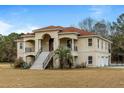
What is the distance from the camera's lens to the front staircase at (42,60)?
A: 109ft

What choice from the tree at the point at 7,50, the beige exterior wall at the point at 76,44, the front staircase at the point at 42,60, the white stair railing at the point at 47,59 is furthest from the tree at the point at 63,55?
the tree at the point at 7,50

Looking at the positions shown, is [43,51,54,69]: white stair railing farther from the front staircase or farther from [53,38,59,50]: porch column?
[53,38,59,50]: porch column

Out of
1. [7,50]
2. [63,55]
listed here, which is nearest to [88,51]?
[63,55]

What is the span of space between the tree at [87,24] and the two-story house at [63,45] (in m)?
21.6

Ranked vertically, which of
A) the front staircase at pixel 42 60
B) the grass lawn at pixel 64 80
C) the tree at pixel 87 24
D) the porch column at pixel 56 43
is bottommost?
the grass lawn at pixel 64 80

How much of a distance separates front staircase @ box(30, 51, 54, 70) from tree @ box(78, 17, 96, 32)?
25.9 m

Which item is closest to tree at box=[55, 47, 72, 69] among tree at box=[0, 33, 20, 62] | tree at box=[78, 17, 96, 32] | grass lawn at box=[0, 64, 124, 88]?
grass lawn at box=[0, 64, 124, 88]

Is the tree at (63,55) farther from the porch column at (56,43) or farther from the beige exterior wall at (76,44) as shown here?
the porch column at (56,43)

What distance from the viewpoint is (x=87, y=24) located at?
200ft

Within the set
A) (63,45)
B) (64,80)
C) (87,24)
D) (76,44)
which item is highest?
(87,24)

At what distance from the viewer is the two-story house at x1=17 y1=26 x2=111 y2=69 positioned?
116 feet

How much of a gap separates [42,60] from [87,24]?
1126 inches

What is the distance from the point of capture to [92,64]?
1425 inches

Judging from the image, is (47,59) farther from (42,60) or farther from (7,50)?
(7,50)
